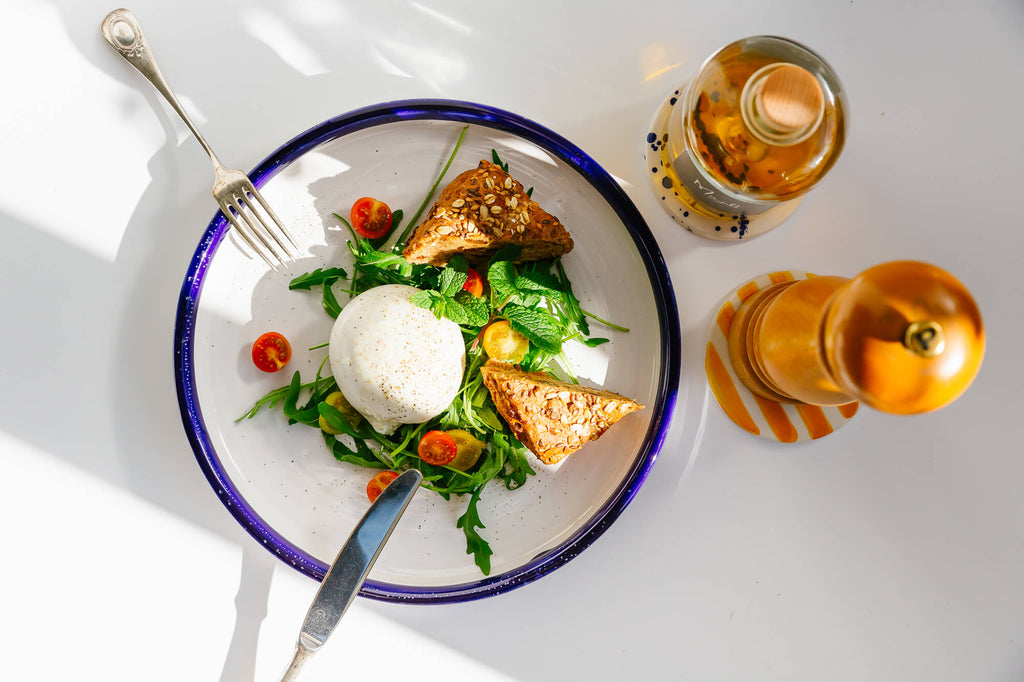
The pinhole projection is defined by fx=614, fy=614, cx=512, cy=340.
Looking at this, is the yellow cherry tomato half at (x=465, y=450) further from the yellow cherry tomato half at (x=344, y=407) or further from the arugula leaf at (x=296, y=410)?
the arugula leaf at (x=296, y=410)

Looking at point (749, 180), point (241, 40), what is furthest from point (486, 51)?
point (749, 180)

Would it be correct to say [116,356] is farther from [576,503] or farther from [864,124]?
[864,124]

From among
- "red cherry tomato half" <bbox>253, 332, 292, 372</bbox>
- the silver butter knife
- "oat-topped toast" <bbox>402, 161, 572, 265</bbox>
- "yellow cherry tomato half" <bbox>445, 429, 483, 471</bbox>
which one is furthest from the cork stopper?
"red cherry tomato half" <bbox>253, 332, 292, 372</bbox>

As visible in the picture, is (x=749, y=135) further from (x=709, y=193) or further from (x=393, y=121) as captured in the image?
(x=393, y=121)

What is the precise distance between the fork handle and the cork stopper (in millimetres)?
1336

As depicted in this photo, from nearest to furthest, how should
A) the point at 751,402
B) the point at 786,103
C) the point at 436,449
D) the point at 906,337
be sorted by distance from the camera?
the point at 906,337
the point at 786,103
the point at 436,449
the point at 751,402

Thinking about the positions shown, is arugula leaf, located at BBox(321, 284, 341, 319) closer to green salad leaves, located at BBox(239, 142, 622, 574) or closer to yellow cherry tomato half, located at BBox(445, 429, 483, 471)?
green salad leaves, located at BBox(239, 142, 622, 574)

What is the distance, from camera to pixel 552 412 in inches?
57.8

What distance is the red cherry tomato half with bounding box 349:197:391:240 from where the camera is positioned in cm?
154

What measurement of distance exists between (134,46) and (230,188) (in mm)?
492

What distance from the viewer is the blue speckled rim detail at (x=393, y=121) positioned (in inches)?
58.2

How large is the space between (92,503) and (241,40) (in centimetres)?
129

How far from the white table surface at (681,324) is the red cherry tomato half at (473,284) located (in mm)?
458

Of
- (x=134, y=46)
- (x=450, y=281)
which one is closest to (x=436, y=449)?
(x=450, y=281)
